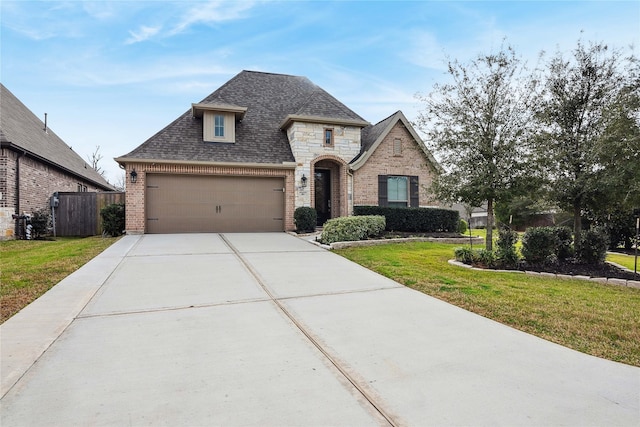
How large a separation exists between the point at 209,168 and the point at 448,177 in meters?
8.50

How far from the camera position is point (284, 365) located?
9.36ft

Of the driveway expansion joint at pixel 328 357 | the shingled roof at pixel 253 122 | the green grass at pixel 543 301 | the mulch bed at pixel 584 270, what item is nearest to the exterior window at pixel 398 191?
the shingled roof at pixel 253 122

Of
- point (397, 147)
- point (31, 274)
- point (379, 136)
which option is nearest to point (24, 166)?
point (31, 274)

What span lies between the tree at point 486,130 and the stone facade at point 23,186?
48.3 feet

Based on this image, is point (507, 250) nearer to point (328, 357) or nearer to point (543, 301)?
point (543, 301)

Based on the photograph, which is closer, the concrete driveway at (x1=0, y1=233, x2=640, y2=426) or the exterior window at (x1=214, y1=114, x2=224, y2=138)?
the concrete driveway at (x1=0, y1=233, x2=640, y2=426)

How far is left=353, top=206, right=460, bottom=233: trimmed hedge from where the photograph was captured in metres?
13.6

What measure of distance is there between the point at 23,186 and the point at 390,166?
14.5 meters

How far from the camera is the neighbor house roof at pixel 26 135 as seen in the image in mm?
13055

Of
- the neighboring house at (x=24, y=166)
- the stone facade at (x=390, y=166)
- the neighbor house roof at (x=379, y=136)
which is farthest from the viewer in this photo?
the stone facade at (x=390, y=166)

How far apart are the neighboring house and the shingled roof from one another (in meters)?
4.45

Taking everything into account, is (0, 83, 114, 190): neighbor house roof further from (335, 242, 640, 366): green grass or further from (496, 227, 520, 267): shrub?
(496, 227, 520, 267): shrub

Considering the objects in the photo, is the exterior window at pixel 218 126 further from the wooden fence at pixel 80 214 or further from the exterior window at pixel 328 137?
the wooden fence at pixel 80 214

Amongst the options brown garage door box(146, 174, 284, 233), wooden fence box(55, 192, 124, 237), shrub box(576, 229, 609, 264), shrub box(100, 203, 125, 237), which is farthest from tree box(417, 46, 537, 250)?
wooden fence box(55, 192, 124, 237)
